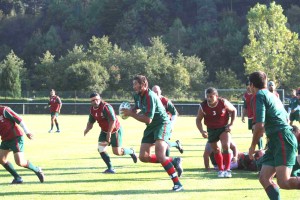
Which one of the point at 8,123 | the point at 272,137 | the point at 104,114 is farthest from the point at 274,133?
the point at 104,114

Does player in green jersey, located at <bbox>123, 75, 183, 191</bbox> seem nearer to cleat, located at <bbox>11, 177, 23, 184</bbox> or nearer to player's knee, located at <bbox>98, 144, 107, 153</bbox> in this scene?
player's knee, located at <bbox>98, 144, 107, 153</bbox>

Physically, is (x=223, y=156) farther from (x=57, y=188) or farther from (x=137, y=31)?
(x=137, y=31)

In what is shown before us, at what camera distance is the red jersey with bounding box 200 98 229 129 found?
524 inches

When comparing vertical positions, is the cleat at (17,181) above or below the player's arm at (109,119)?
below

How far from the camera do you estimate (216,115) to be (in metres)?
13.3

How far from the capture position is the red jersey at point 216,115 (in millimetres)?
13305

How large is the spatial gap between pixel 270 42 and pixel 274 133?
60.8m

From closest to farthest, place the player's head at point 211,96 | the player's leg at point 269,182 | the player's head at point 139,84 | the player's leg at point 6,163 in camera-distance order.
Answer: the player's leg at point 269,182 < the player's head at point 139,84 < the player's leg at point 6,163 < the player's head at point 211,96

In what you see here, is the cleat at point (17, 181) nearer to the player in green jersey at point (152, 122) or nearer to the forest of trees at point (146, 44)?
the player in green jersey at point (152, 122)

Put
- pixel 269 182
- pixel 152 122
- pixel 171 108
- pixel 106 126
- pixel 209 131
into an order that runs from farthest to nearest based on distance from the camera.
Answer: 1. pixel 171 108
2. pixel 106 126
3. pixel 209 131
4. pixel 152 122
5. pixel 269 182

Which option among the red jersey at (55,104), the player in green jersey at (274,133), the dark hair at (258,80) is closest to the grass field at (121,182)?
the player in green jersey at (274,133)

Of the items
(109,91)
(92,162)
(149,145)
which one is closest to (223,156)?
(149,145)

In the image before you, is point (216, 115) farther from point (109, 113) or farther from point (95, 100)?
point (95, 100)

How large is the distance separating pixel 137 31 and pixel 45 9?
26.6m
